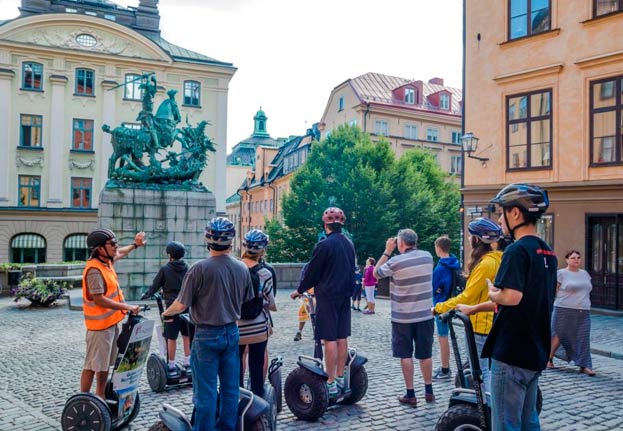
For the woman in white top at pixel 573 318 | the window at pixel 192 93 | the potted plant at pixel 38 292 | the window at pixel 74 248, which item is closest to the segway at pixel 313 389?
the woman in white top at pixel 573 318

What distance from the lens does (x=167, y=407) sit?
444cm

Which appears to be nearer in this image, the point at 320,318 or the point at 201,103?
the point at 320,318

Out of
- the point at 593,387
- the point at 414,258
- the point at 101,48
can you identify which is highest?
the point at 101,48

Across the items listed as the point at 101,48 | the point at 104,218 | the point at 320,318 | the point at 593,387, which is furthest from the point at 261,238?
the point at 101,48

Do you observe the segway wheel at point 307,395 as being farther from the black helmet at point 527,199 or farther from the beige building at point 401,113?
the beige building at point 401,113

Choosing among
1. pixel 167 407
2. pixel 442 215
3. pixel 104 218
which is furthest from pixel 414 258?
pixel 442 215

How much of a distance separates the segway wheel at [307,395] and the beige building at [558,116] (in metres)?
13.0

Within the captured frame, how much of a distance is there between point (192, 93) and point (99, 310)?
3572 cm

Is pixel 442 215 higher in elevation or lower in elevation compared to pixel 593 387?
higher

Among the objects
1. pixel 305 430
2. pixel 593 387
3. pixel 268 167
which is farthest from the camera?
pixel 268 167

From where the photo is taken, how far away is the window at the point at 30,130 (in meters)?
35.9

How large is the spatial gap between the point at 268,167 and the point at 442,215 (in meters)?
30.3

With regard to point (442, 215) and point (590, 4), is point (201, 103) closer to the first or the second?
point (442, 215)

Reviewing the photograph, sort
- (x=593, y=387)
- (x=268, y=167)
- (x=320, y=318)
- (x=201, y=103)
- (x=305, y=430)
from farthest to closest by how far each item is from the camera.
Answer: (x=268, y=167) < (x=201, y=103) < (x=593, y=387) < (x=320, y=318) < (x=305, y=430)
